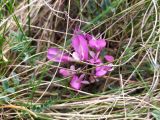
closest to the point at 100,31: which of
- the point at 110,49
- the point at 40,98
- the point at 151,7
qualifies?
the point at 110,49

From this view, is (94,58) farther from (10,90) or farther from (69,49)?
(10,90)

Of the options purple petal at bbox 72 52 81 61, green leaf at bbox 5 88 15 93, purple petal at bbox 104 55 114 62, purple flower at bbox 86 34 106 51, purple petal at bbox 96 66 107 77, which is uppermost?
purple flower at bbox 86 34 106 51

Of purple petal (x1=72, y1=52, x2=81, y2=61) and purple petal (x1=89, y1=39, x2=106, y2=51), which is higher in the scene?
purple petal (x1=89, y1=39, x2=106, y2=51)

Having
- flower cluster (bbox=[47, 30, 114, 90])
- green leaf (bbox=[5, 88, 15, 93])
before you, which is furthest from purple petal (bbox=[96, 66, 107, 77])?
green leaf (bbox=[5, 88, 15, 93])

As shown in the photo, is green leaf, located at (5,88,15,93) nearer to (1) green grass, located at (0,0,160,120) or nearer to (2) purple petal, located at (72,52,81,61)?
(1) green grass, located at (0,0,160,120)

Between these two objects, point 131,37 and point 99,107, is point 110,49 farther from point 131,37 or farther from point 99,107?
point 99,107
